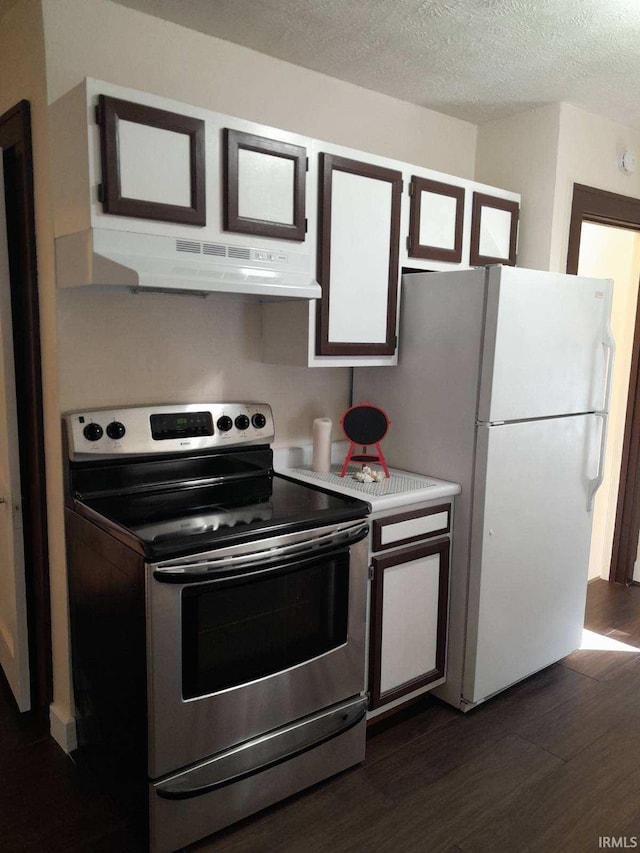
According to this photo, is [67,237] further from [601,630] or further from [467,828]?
[601,630]

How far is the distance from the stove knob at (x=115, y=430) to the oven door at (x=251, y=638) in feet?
2.09

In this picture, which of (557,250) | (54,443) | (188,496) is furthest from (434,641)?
(557,250)

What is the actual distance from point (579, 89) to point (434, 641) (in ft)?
7.89

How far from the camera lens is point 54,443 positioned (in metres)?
2.19

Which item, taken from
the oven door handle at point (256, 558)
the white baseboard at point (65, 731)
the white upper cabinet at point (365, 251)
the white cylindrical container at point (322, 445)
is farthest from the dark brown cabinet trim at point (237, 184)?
the white baseboard at point (65, 731)

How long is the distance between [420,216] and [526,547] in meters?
1.40

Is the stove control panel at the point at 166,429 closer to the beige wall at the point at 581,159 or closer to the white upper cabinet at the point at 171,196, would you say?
the white upper cabinet at the point at 171,196

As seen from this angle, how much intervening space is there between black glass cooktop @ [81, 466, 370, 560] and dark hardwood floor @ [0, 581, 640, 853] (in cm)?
91

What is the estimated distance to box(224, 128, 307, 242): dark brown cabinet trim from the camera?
2.04m

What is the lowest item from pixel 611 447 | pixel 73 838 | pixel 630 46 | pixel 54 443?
pixel 73 838

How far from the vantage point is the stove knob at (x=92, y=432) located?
2.12 metres

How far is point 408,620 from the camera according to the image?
8.00 feet

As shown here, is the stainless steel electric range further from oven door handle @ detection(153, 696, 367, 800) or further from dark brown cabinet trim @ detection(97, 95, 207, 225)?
dark brown cabinet trim @ detection(97, 95, 207, 225)

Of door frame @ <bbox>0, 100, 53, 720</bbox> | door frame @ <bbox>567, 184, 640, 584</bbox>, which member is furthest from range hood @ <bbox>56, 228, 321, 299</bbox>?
door frame @ <bbox>567, 184, 640, 584</bbox>
